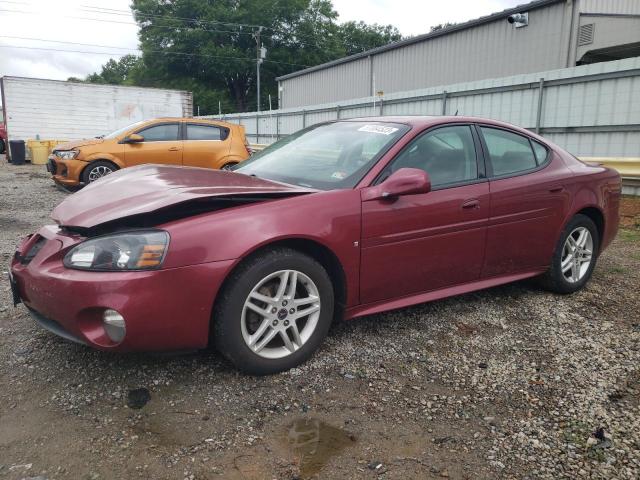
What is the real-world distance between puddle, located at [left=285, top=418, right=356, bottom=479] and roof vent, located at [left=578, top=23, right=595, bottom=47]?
55.0 ft

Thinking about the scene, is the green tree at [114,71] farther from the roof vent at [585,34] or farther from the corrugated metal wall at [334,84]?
the roof vent at [585,34]

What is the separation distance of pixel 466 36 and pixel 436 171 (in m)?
17.7

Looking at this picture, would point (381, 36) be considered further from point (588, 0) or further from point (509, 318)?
point (509, 318)

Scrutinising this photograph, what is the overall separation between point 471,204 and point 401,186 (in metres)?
0.71

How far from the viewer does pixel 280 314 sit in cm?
283

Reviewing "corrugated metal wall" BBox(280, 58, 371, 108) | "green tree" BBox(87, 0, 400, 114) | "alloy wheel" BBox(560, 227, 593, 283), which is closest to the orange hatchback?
"alloy wheel" BBox(560, 227, 593, 283)

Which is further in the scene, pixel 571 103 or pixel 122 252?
pixel 571 103

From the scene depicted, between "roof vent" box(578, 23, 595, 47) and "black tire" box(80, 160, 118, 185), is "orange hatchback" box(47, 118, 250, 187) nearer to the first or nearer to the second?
"black tire" box(80, 160, 118, 185)

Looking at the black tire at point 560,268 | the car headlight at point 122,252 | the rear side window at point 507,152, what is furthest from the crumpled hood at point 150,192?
the black tire at point 560,268

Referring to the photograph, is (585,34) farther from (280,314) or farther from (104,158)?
(280,314)

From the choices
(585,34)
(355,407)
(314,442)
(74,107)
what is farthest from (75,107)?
(314,442)

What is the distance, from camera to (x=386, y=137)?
3.45 metres

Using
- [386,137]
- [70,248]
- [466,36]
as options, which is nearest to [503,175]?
[386,137]

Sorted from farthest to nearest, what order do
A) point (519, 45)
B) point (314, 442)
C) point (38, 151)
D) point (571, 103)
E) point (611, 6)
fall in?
point (38, 151)
point (519, 45)
point (611, 6)
point (571, 103)
point (314, 442)
